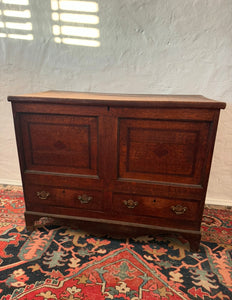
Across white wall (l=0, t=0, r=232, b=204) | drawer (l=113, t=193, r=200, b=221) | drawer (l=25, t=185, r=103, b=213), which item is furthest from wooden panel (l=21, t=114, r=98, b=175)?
white wall (l=0, t=0, r=232, b=204)

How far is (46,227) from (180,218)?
1.03 m

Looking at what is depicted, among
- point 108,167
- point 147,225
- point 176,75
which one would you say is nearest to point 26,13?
point 176,75

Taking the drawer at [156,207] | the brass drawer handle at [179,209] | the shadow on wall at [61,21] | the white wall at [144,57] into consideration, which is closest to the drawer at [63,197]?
the drawer at [156,207]

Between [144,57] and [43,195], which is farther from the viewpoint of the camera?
[144,57]

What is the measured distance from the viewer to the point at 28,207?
1.61 meters

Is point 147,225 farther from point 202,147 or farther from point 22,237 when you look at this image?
point 22,237

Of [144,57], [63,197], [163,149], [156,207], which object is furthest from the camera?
[144,57]

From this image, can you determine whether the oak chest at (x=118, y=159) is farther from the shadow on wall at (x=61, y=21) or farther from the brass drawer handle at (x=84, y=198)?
the shadow on wall at (x=61, y=21)

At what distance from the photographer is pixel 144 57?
1773 mm

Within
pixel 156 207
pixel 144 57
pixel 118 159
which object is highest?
pixel 144 57

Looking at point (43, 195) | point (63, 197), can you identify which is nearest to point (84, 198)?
point (63, 197)

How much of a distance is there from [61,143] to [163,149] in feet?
2.15

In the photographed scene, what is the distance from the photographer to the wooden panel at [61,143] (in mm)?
1358

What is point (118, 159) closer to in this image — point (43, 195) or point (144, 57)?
point (43, 195)
